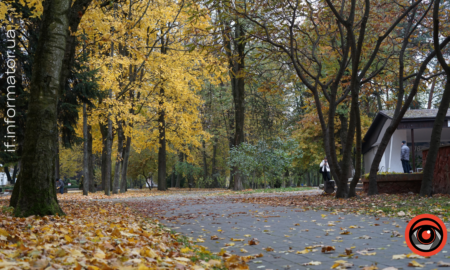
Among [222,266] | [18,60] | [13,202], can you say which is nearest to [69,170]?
[18,60]

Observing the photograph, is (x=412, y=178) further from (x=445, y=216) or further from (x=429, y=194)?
(x=445, y=216)

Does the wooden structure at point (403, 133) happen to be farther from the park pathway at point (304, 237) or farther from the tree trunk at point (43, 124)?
the tree trunk at point (43, 124)

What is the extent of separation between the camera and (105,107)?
21094mm

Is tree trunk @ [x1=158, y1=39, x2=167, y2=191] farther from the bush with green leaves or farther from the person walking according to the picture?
the person walking

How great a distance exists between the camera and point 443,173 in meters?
13.5

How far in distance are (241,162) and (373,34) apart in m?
11.8

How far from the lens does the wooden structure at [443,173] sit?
1320 centimetres

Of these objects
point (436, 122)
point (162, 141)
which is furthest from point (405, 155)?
point (162, 141)

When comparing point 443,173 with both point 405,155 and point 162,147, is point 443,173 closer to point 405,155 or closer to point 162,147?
point 405,155

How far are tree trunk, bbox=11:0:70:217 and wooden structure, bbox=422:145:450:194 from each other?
12.3 metres

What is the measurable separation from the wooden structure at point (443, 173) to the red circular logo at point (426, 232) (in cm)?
1143

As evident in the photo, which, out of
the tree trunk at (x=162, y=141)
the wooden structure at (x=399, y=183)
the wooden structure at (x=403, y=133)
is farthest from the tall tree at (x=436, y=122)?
the tree trunk at (x=162, y=141)

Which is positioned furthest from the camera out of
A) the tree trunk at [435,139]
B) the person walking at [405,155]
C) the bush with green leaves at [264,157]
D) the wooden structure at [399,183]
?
the bush with green leaves at [264,157]

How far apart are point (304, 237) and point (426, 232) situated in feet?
10.00
